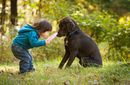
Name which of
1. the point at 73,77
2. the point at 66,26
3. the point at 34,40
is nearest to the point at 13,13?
the point at 66,26

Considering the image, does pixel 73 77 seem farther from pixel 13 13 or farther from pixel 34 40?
pixel 13 13

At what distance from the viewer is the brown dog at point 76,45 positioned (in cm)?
898

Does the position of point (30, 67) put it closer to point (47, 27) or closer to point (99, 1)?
point (47, 27)

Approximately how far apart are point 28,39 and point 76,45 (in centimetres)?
135

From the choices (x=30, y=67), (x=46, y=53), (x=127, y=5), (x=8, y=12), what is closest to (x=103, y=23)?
(x=46, y=53)

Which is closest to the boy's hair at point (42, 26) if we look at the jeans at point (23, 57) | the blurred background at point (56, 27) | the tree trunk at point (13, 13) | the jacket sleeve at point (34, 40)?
the jacket sleeve at point (34, 40)

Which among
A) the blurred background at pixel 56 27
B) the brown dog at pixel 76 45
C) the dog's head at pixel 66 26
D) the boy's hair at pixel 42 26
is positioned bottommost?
the blurred background at pixel 56 27

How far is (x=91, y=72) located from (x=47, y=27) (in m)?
1.27

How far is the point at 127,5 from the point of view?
69.2 ft

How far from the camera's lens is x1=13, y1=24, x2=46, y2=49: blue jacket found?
806cm

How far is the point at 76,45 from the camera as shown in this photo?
9.05 m

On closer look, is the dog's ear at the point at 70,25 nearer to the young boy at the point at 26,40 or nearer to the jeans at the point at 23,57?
the young boy at the point at 26,40

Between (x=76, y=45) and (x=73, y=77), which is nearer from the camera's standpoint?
(x=73, y=77)

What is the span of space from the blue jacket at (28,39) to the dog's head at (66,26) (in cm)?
92
